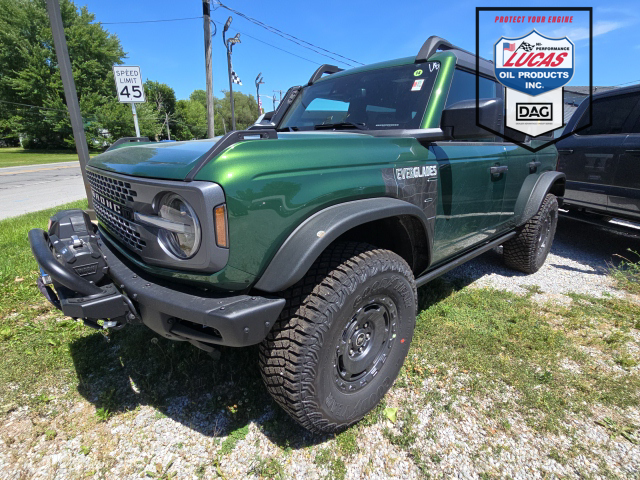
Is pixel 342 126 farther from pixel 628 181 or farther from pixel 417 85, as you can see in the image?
pixel 628 181

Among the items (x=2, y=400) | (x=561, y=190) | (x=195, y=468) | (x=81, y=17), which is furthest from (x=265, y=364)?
(x=81, y=17)

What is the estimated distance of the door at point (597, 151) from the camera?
415cm

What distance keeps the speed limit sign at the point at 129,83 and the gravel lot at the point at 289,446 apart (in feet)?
21.2

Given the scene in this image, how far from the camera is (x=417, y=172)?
2.03m

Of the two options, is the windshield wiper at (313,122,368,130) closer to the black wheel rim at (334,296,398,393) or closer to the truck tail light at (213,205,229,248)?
the black wheel rim at (334,296,398,393)

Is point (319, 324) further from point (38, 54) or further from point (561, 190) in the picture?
point (38, 54)

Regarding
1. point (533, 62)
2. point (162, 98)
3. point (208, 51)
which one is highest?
point (162, 98)

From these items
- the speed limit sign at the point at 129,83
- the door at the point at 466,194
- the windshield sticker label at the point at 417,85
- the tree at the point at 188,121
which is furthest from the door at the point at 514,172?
the tree at the point at 188,121

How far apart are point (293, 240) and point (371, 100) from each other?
1.53 meters

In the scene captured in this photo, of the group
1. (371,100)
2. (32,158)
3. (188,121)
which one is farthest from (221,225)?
(188,121)

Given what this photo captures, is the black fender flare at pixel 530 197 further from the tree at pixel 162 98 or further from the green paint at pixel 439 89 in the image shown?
the tree at pixel 162 98

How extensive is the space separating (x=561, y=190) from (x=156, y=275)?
4.34 m

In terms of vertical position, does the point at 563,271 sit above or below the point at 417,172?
below

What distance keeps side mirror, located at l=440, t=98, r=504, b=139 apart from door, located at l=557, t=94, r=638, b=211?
10.7 ft
